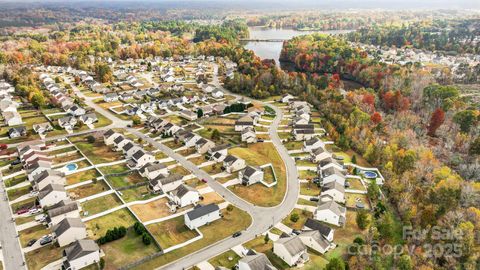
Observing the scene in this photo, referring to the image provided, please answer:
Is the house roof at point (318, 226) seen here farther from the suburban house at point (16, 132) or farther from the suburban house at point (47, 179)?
the suburban house at point (16, 132)

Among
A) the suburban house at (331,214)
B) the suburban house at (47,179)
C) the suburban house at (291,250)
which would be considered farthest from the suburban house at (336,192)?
the suburban house at (47,179)

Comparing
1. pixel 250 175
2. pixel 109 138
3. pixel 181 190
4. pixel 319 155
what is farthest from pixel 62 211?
pixel 319 155

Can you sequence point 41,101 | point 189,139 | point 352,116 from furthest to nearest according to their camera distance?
point 41,101 < point 352,116 < point 189,139

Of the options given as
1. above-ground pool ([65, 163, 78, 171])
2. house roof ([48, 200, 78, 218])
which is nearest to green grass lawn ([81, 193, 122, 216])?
house roof ([48, 200, 78, 218])

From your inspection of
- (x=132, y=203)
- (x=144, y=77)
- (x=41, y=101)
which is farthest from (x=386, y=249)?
(x=144, y=77)

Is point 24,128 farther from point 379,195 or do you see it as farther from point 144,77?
point 379,195

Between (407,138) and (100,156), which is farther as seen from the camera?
(407,138)
